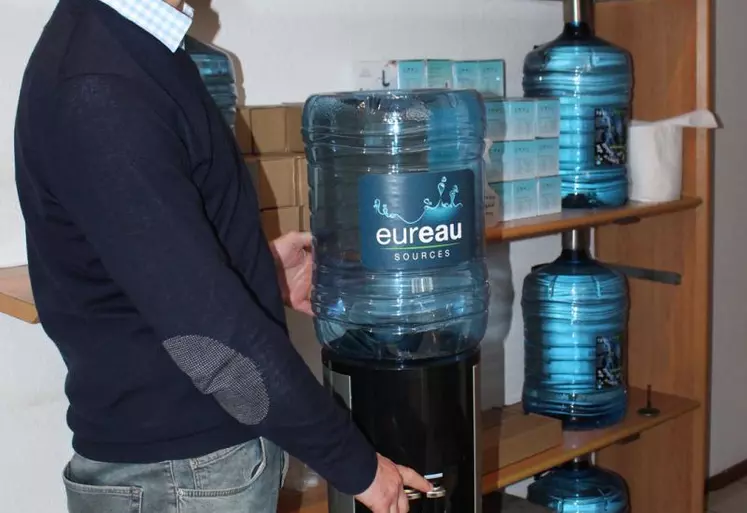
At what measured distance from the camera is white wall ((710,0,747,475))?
303cm

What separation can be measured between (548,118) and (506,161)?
178 millimetres

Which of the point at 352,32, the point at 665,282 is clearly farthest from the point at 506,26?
the point at 665,282

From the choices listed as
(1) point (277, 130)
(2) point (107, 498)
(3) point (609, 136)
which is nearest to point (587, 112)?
(3) point (609, 136)

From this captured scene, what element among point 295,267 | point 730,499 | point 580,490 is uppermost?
point 295,267

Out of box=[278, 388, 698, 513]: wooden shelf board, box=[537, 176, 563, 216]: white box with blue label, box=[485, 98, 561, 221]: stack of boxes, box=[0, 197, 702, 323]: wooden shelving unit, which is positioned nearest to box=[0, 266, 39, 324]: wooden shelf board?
box=[0, 197, 702, 323]: wooden shelving unit

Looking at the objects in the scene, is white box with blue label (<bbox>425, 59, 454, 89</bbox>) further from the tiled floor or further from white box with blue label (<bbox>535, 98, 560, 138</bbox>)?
the tiled floor

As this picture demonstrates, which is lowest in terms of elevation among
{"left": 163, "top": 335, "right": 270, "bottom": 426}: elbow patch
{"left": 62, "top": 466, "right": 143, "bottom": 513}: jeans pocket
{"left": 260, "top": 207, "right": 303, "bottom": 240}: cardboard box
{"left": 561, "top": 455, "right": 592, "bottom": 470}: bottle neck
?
{"left": 561, "top": 455, "right": 592, "bottom": 470}: bottle neck

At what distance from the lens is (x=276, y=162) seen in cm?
169

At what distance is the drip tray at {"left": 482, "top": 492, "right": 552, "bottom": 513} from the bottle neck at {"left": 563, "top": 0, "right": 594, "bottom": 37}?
44.0 inches

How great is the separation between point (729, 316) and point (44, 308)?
2.47 metres

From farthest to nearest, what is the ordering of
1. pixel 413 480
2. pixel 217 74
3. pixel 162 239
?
pixel 217 74 < pixel 413 480 < pixel 162 239

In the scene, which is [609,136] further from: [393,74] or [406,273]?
[406,273]

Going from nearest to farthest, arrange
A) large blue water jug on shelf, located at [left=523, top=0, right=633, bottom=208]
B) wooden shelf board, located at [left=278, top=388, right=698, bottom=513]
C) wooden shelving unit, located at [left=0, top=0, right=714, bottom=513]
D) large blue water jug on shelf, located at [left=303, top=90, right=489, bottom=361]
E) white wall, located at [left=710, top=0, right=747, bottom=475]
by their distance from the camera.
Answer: large blue water jug on shelf, located at [left=303, top=90, right=489, bottom=361]
wooden shelf board, located at [left=278, top=388, right=698, bottom=513]
large blue water jug on shelf, located at [left=523, top=0, right=633, bottom=208]
wooden shelving unit, located at [left=0, top=0, right=714, bottom=513]
white wall, located at [left=710, top=0, right=747, bottom=475]

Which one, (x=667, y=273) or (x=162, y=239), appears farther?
(x=667, y=273)
